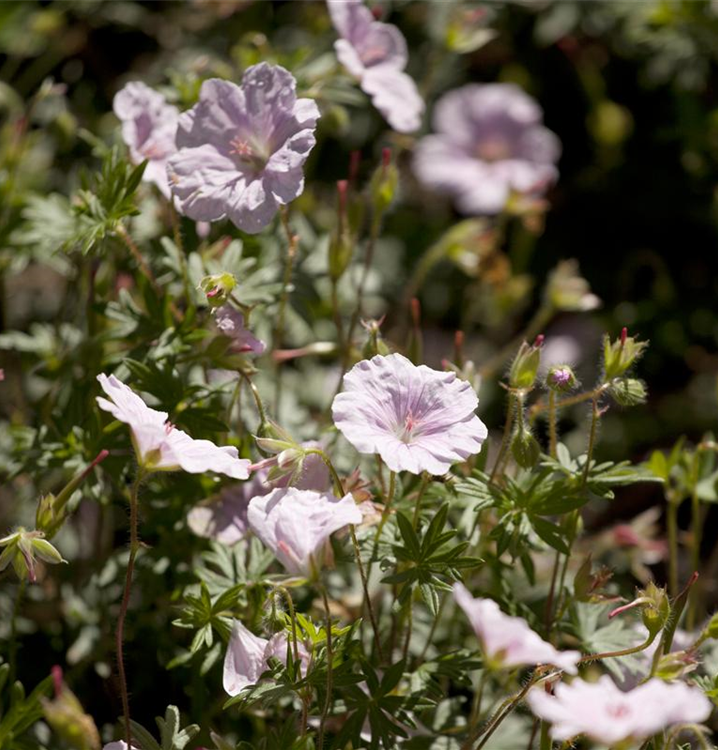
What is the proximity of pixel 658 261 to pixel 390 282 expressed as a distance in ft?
2.30

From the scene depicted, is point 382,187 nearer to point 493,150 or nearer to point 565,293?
point 565,293

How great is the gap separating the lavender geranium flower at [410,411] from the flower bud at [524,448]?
0.08 metres

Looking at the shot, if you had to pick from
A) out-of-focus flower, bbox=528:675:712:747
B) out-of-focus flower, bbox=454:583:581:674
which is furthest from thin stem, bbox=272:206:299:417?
out-of-focus flower, bbox=528:675:712:747

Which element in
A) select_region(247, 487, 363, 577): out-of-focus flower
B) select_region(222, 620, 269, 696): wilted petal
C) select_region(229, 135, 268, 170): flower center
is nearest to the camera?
select_region(247, 487, 363, 577): out-of-focus flower

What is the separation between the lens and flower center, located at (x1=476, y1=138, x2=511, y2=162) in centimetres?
319

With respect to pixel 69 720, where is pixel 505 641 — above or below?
above

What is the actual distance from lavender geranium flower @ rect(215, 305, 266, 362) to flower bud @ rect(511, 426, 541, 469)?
1.30 feet

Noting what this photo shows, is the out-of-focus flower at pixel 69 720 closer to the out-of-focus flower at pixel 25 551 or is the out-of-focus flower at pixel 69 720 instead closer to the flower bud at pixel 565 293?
the out-of-focus flower at pixel 25 551

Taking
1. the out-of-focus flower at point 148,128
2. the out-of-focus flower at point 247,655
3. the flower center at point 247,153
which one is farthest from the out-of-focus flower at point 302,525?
the out-of-focus flower at point 148,128

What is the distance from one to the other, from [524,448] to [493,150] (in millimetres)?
1908

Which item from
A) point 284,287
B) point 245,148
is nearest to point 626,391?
point 284,287

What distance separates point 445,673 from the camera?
5.08ft

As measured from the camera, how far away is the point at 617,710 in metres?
1.11

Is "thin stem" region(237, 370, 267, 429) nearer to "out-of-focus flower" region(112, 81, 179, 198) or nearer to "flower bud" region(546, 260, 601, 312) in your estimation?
"out-of-focus flower" region(112, 81, 179, 198)
